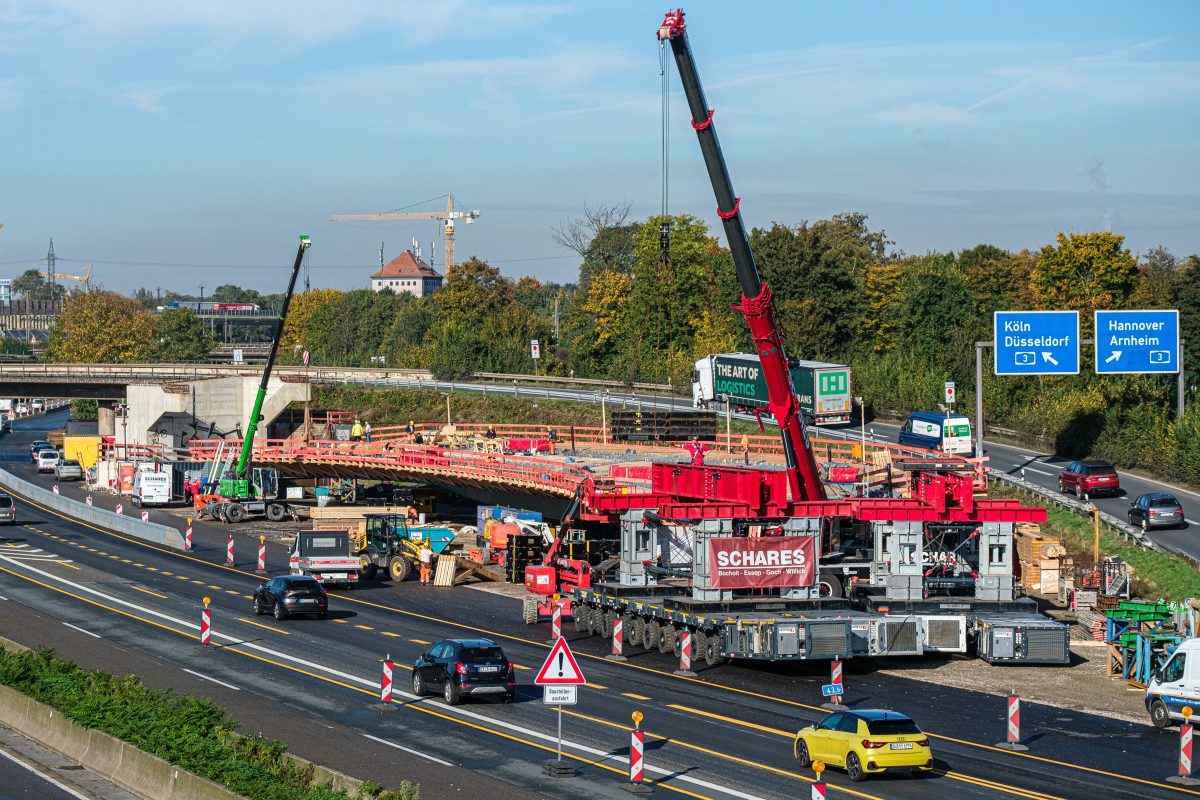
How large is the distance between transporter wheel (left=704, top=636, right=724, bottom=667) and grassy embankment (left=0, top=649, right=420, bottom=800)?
13.7 m

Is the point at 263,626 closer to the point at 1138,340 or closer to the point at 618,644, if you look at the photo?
the point at 618,644

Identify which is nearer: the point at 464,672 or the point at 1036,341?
the point at 464,672

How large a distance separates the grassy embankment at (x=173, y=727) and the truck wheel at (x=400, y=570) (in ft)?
72.1

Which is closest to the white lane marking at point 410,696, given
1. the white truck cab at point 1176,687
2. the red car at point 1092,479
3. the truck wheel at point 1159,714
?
the white truck cab at point 1176,687

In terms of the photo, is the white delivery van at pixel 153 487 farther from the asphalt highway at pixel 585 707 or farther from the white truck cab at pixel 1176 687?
the white truck cab at pixel 1176 687

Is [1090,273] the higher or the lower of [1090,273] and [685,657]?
the higher

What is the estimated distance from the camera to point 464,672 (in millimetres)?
33000

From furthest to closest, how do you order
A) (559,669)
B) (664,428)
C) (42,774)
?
(664,428) < (42,774) < (559,669)

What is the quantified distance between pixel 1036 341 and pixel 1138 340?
4.14 metres

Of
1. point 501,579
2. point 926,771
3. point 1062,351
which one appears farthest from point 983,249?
point 926,771

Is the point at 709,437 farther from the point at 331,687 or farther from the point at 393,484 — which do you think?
the point at 331,687

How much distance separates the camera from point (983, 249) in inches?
6462

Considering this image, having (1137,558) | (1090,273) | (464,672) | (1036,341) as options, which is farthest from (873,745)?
(1090,273)

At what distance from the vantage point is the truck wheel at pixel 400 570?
56.9m
